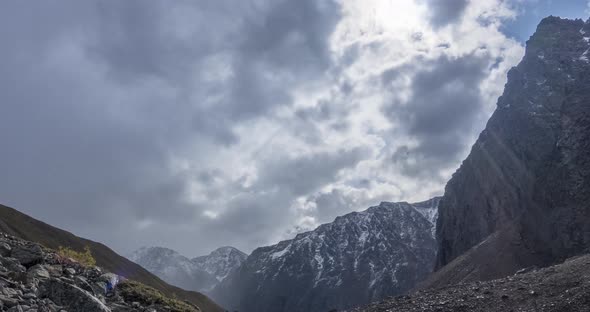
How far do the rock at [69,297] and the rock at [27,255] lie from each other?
6387 mm

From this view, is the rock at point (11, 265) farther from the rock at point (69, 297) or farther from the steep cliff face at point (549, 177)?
the steep cliff face at point (549, 177)

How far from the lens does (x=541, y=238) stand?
160m

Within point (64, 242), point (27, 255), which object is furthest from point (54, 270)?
point (64, 242)

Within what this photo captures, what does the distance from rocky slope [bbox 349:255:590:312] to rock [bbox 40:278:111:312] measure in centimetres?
3116

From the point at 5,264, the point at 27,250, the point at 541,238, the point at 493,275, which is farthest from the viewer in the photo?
the point at 541,238

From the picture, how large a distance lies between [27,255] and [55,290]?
7804mm

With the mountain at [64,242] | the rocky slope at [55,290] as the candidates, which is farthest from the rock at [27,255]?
the mountain at [64,242]

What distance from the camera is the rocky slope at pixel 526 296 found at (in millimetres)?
38375

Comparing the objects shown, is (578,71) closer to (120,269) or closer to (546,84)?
(546,84)

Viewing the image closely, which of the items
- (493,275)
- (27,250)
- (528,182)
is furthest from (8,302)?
(528,182)

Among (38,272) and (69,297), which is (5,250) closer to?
(38,272)

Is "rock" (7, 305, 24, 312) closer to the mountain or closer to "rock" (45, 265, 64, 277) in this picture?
"rock" (45, 265, 64, 277)

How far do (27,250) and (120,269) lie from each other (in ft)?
491

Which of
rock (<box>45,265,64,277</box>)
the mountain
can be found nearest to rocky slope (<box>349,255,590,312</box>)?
rock (<box>45,265,64,277</box>)
